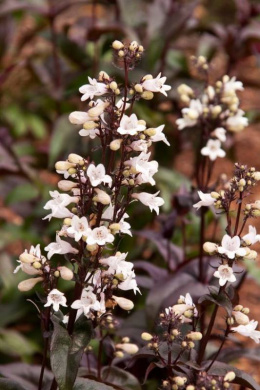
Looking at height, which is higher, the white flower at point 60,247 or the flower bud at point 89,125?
the flower bud at point 89,125

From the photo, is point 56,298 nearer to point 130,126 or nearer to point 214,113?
point 130,126

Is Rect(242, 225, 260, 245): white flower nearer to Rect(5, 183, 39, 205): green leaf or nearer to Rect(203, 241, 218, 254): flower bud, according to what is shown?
Rect(203, 241, 218, 254): flower bud

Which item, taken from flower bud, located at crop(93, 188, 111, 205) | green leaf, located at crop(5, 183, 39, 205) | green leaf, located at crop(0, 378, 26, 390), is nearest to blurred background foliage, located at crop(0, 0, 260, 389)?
green leaf, located at crop(5, 183, 39, 205)

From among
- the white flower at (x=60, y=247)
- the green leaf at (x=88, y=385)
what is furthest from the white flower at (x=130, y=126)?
the green leaf at (x=88, y=385)

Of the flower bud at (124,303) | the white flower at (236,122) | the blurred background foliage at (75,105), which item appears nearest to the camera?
the flower bud at (124,303)

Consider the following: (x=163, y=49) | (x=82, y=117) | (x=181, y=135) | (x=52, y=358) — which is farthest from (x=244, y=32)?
(x=52, y=358)

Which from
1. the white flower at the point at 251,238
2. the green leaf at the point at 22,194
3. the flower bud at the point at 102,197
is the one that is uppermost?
the green leaf at the point at 22,194

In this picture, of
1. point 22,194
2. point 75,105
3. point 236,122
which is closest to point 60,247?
point 236,122

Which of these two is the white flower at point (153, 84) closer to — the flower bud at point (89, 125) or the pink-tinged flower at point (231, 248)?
the flower bud at point (89, 125)
